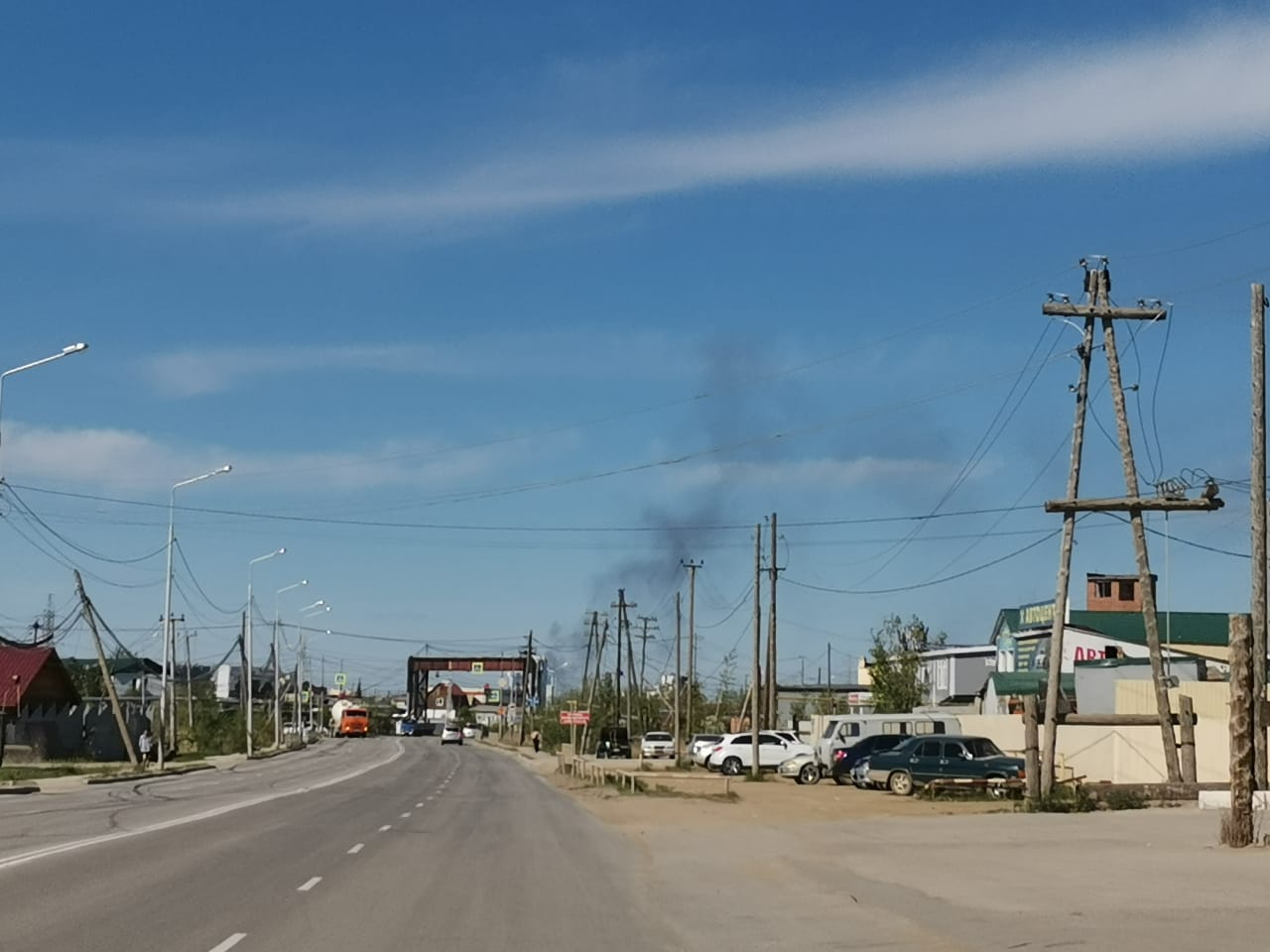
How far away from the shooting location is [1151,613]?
3578cm

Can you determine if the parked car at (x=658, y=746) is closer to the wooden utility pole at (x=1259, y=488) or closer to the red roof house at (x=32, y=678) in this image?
the red roof house at (x=32, y=678)

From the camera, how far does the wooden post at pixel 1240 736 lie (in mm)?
22359

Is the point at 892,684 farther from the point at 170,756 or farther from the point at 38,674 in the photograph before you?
the point at 38,674

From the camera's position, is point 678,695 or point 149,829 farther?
point 678,695

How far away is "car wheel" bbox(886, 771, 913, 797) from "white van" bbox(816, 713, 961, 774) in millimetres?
6172

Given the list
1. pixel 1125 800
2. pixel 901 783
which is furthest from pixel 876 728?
pixel 1125 800

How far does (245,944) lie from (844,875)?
9.98m

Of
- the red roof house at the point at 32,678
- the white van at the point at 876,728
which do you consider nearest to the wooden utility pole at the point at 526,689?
the red roof house at the point at 32,678

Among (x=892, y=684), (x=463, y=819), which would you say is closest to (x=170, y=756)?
(x=892, y=684)

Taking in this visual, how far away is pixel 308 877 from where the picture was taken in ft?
63.4

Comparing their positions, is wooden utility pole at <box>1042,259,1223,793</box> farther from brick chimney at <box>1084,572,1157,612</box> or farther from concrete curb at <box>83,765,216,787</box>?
brick chimney at <box>1084,572,1157,612</box>

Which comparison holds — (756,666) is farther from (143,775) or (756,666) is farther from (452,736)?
(452,736)

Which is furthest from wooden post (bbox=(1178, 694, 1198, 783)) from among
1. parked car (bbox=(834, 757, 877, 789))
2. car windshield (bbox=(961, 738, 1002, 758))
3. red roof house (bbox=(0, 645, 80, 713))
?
red roof house (bbox=(0, 645, 80, 713))

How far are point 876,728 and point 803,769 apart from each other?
3344mm
